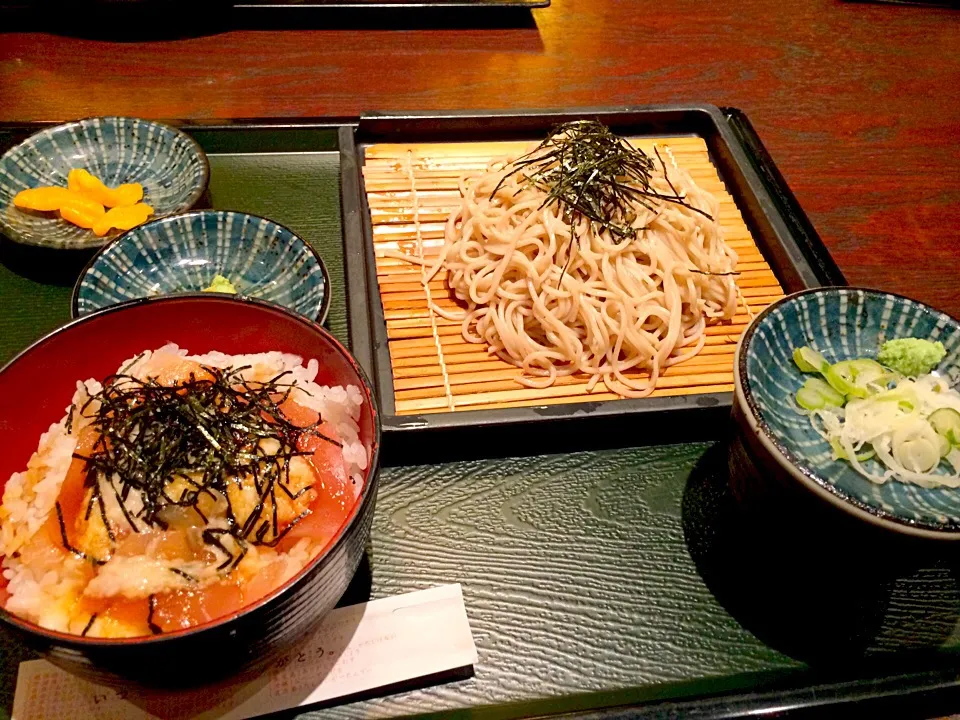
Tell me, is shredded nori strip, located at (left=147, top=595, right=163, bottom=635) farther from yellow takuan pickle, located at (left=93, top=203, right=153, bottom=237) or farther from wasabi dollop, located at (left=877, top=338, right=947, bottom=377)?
wasabi dollop, located at (left=877, top=338, right=947, bottom=377)

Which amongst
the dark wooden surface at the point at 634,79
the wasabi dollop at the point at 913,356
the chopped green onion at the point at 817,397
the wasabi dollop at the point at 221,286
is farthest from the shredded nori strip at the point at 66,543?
the dark wooden surface at the point at 634,79

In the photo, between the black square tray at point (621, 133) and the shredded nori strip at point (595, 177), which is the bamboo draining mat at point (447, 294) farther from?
the shredded nori strip at point (595, 177)

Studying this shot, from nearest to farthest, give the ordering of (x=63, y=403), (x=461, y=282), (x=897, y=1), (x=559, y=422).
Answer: (x=63, y=403) < (x=559, y=422) < (x=461, y=282) < (x=897, y=1)

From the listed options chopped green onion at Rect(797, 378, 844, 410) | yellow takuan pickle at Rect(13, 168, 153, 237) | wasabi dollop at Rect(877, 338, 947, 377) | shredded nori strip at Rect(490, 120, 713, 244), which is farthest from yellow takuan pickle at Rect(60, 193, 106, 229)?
wasabi dollop at Rect(877, 338, 947, 377)

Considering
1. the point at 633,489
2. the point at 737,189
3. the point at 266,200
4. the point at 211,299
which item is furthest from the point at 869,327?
the point at 266,200

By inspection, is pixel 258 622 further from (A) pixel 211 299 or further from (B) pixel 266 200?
(B) pixel 266 200

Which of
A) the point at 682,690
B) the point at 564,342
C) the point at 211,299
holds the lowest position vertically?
the point at 682,690
